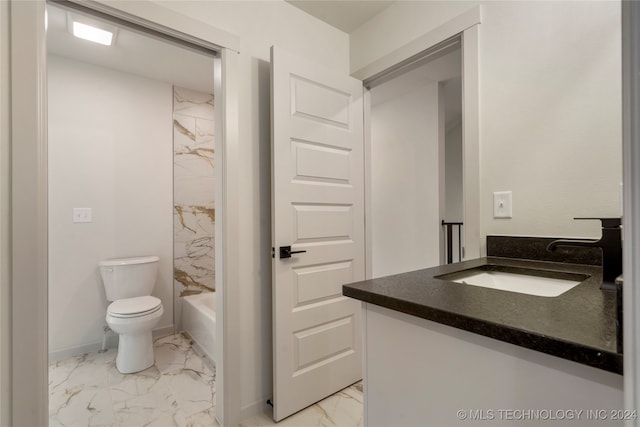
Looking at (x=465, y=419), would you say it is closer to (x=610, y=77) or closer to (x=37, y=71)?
(x=610, y=77)

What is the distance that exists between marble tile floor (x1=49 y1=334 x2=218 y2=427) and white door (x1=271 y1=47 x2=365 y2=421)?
60 centimetres

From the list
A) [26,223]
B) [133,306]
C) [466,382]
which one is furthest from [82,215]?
[466,382]

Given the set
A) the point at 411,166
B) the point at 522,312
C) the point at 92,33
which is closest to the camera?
the point at 522,312

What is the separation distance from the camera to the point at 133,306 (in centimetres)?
219

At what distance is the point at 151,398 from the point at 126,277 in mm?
1008

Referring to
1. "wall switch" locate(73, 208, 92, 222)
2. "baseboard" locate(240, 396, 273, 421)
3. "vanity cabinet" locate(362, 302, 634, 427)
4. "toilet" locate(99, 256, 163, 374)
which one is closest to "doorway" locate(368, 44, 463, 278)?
"baseboard" locate(240, 396, 273, 421)

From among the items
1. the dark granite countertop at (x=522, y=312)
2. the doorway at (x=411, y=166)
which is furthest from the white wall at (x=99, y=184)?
the dark granite countertop at (x=522, y=312)

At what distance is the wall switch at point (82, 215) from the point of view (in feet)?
7.73

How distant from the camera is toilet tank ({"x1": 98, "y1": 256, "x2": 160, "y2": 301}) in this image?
237cm

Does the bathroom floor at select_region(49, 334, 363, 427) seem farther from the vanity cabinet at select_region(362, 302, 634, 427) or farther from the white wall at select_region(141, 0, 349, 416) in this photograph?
the vanity cabinet at select_region(362, 302, 634, 427)

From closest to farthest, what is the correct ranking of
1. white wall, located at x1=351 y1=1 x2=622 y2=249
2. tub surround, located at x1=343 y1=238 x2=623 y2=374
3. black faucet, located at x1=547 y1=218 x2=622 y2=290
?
tub surround, located at x1=343 y1=238 x2=623 y2=374 → black faucet, located at x1=547 y1=218 x2=622 y2=290 → white wall, located at x1=351 y1=1 x2=622 y2=249

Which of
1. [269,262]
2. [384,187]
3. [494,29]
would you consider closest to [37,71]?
[269,262]

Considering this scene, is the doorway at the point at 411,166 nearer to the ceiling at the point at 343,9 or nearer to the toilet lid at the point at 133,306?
the ceiling at the point at 343,9

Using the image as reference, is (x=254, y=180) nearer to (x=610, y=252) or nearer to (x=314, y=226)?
(x=314, y=226)
